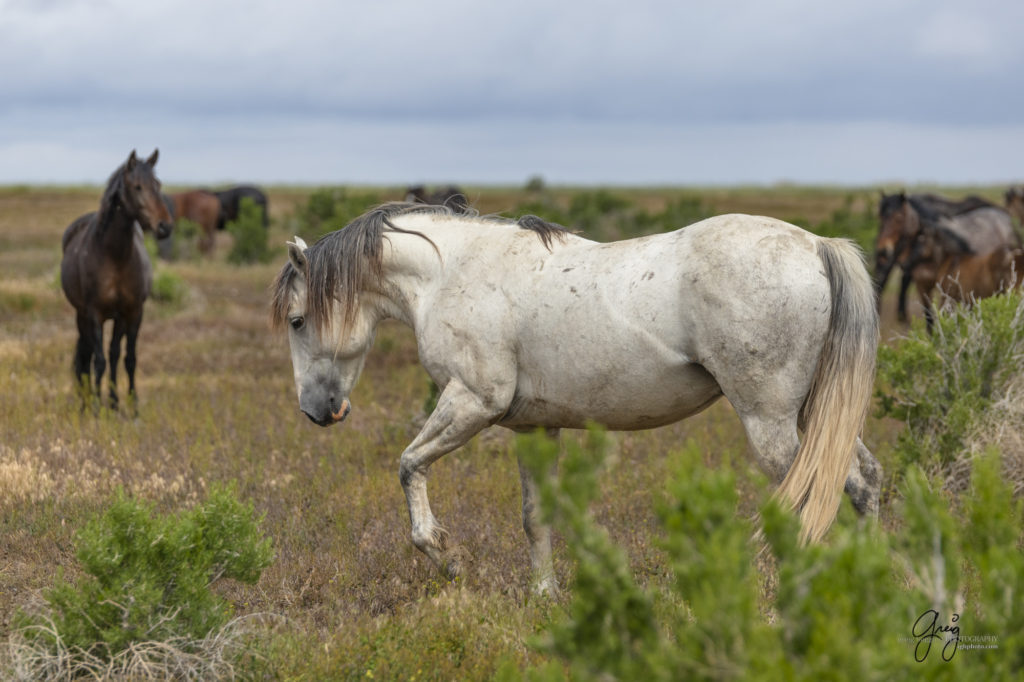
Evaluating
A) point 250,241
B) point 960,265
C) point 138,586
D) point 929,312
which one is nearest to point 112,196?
point 138,586

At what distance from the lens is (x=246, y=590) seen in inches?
193

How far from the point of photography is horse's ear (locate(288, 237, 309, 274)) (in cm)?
498

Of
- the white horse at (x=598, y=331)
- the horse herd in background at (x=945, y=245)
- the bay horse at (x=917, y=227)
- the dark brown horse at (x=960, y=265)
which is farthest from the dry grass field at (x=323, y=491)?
the bay horse at (x=917, y=227)

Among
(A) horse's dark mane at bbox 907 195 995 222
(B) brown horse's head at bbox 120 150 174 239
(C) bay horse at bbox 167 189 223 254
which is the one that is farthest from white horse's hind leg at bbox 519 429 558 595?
(C) bay horse at bbox 167 189 223 254

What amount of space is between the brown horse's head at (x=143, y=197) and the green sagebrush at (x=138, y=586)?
6.27m

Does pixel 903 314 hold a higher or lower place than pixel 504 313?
lower

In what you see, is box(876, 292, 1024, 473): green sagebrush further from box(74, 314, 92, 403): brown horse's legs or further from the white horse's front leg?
box(74, 314, 92, 403): brown horse's legs

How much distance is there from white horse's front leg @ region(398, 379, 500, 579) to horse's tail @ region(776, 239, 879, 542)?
1586 mm

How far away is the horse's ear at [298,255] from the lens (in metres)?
4.98

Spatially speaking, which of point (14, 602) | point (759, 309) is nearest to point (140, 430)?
point (14, 602)

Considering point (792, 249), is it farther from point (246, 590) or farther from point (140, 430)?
point (140, 430)

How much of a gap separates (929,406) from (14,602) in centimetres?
620

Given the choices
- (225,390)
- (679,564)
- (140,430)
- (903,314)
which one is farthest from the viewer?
(903,314)

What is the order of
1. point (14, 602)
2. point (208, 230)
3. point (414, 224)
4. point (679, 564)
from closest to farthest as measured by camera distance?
1. point (679, 564)
2. point (14, 602)
3. point (414, 224)
4. point (208, 230)
